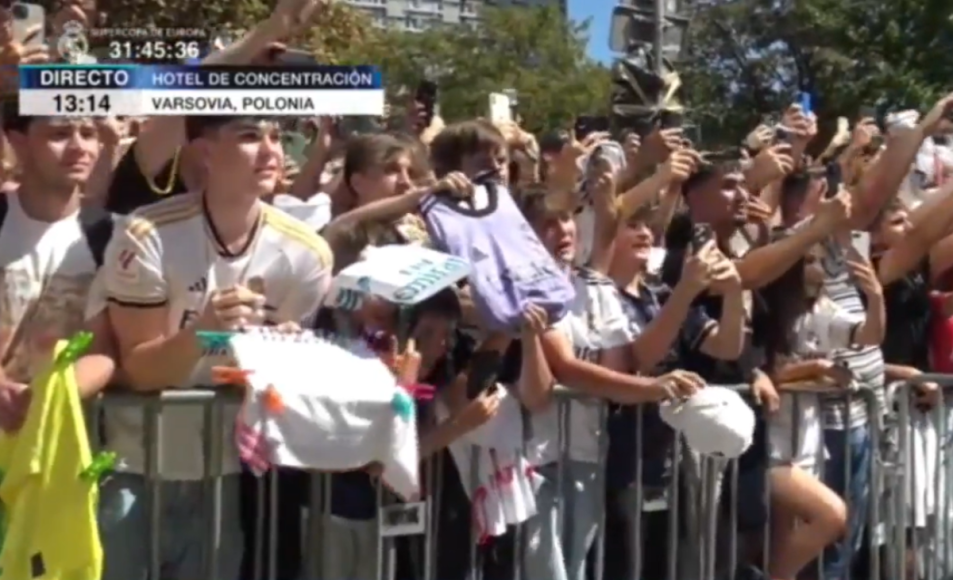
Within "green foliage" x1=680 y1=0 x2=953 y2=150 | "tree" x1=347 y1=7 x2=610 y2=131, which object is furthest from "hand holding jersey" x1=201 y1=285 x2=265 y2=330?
"tree" x1=347 y1=7 x2=610 y2=131

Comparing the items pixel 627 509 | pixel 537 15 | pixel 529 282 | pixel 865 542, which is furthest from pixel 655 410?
pixel 537 15

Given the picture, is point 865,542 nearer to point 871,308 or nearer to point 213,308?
point 871,308

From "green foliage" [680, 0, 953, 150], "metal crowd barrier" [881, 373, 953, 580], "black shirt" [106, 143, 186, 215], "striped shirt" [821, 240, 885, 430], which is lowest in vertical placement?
"metal crowd barrier" [881, 373, 953, 580]

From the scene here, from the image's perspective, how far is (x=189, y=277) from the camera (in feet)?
16.2

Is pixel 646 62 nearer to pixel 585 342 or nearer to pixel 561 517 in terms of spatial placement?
pixel 585 342

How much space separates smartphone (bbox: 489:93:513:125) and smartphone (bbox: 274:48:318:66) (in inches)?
95.6

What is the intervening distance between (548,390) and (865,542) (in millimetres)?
1710

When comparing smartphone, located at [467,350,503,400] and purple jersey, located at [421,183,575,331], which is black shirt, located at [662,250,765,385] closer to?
purple jersey, located at [421,183,575,331]

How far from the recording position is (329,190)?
257 inches

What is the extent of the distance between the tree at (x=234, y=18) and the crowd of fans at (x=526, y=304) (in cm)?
430

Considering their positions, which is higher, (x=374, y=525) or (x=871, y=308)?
(x=871, y=308)

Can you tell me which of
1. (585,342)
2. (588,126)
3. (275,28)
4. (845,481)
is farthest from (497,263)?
(588,126)

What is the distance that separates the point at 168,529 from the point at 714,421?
1837 millimetres
